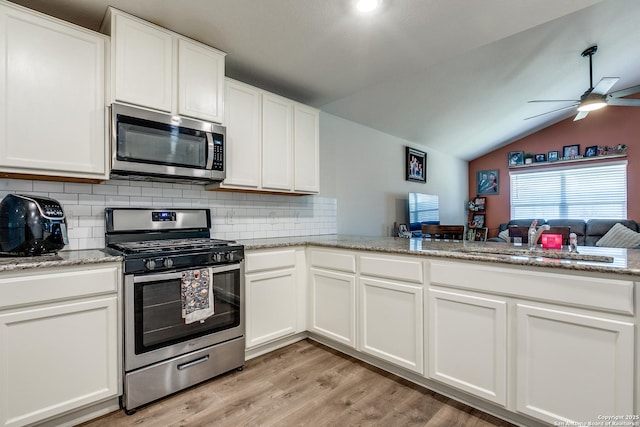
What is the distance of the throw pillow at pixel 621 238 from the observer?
4.43 meters

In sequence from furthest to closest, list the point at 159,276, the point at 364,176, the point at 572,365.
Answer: the point at 364,176 → the point at 159,276 → the point at 572,365

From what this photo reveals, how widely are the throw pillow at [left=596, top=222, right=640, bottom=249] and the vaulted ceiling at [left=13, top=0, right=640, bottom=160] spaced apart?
215cm

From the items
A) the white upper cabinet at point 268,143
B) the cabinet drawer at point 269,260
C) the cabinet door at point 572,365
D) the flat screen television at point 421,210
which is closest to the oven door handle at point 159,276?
the cabinet drawer at point 269,260

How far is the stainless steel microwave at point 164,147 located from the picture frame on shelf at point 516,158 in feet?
21.3

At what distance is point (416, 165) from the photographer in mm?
5375

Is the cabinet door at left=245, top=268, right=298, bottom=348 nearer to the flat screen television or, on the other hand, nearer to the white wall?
the white wall

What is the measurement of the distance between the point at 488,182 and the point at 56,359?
7.63 meters

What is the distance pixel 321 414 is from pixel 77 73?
7.82ft

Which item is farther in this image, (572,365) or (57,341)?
(57,341)

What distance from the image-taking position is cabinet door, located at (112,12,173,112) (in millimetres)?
1895

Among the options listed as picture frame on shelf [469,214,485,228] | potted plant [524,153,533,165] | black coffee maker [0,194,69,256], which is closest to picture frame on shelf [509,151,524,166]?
potted plant [524,153,533,165]

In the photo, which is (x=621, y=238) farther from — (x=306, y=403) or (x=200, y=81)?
(x=200, y=81)

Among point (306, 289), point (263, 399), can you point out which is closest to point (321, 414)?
point (263, 399)

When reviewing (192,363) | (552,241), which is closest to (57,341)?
(192,363)
